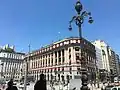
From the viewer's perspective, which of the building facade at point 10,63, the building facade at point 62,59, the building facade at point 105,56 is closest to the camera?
the building facade at point 62,59

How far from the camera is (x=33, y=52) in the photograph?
98.4 meters

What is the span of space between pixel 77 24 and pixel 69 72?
2237 inches

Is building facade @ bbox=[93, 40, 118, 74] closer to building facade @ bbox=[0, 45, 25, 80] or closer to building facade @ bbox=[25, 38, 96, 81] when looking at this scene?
building facade @ bbox=[25, 38, 96, 81]

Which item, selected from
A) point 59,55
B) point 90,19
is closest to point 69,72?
point 59,55

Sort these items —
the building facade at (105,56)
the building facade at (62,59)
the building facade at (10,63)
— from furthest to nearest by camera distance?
the building facade at (105,56)
the building facade at (10,63)
the building facade at (62,59)

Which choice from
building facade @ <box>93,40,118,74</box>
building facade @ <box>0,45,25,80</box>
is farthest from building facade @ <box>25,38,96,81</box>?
building facade @ <box>93,40,118,74</box>

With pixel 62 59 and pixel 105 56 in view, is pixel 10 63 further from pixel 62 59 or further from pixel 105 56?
pixel 105 56

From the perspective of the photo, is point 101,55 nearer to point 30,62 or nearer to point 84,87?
point 30,62

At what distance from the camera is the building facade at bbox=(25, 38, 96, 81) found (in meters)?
70.2

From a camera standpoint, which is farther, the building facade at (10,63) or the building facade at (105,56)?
the building facade at (105,56)

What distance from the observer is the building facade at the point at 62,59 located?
70.2 m

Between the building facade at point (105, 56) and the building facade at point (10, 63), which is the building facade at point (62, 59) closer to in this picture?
the building facade at point (10, 63)

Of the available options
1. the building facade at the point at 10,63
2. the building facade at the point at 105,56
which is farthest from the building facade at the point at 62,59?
the building facade at the point at 105,56

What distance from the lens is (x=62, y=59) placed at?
75.1m
